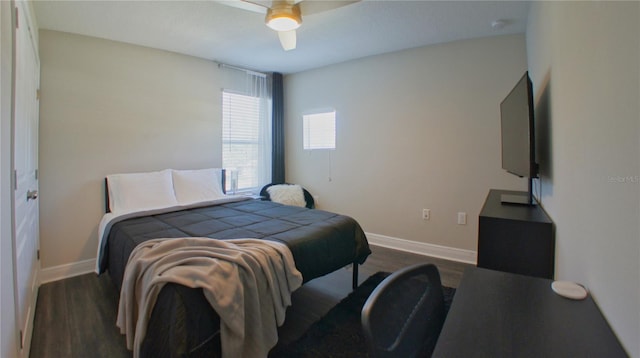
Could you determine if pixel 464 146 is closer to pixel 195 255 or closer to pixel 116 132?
pixel 195 255

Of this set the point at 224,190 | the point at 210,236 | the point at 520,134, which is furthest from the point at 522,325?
the point at 224,190

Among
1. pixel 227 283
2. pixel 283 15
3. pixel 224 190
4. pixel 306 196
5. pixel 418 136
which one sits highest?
pixel 283 15

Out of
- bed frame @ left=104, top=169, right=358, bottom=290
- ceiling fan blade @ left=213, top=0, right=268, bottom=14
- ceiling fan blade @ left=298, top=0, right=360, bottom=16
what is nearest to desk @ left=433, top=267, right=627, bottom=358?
bed frame @ left=104, top=169, right=358, bottom=290

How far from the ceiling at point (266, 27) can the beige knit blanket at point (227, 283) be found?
5.63 feet

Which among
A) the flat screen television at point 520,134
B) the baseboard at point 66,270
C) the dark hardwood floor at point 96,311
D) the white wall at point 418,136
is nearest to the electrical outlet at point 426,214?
the white wall at point 418,136

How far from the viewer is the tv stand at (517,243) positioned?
163 centimetres

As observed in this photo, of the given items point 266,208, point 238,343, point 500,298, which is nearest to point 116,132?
point 266,208

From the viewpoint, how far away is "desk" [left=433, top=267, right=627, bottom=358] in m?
0.74

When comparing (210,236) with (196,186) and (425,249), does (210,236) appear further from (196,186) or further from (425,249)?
(425,249)

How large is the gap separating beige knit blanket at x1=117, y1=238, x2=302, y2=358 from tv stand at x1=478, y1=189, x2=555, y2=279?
1.14m

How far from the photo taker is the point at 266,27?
2902 mm

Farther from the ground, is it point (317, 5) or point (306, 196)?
point (317, 5)

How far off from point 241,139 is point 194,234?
2.47 metres

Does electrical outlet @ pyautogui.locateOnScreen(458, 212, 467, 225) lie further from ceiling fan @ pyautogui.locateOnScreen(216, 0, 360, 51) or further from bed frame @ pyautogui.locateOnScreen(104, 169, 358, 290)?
ceiling fan @ pyautogui.locateOnScreen(216, 0, 360, 51)
